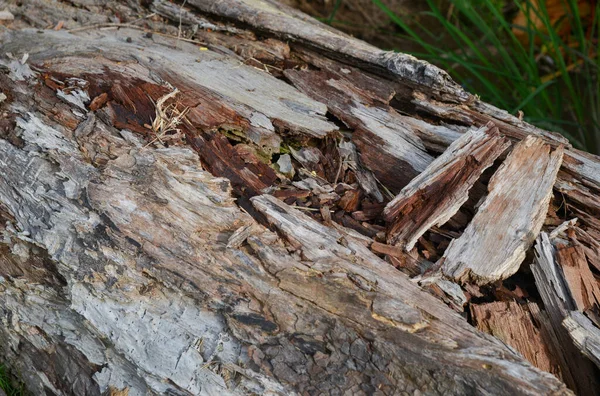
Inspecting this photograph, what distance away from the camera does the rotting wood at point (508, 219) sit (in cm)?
214

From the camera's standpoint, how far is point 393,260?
7.04ft

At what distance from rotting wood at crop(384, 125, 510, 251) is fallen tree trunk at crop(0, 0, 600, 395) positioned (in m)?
0.03

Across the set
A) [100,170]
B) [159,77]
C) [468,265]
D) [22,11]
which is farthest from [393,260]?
[22,11]

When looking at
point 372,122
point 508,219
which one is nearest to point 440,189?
point 508,219

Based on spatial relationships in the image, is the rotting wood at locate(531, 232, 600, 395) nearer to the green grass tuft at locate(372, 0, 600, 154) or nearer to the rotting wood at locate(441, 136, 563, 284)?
the rotting wood at locate(441, 136, 563, 284)

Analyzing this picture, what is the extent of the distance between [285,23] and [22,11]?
1.43m

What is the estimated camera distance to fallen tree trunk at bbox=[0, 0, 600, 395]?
1.92m

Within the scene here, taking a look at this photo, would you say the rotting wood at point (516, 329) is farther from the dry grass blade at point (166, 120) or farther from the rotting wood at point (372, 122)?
the dry grass blade at point (166, 120)

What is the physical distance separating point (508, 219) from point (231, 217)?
1096mm

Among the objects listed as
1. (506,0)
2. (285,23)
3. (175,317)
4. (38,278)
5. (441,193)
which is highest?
(506,0)

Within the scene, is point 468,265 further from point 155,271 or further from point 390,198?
point 155,271

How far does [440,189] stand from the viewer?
7.44 feet

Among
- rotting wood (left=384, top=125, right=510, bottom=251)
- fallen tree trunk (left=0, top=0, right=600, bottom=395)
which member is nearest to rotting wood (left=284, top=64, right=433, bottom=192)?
fallen tree trunk (left=0, top=0, right=600, bottom=395)

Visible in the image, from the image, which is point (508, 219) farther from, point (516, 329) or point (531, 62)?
point (531, 62)
